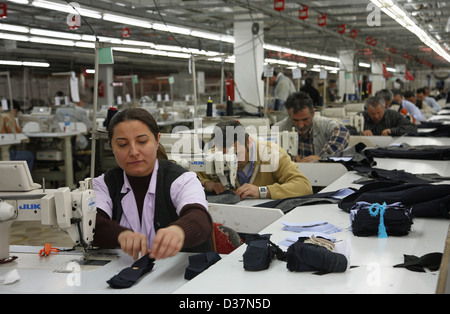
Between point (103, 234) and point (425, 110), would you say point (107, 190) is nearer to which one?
point (103, 234)

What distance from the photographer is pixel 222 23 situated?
1368cm

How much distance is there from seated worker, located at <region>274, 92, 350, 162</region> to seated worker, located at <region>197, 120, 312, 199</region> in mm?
1128

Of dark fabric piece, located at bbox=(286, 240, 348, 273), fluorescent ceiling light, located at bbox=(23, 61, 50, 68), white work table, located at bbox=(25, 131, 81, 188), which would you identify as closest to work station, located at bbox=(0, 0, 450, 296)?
dark fabric piece, located at bbox=(286, 240, 348, 273)

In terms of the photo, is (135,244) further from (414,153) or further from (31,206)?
(414,153)

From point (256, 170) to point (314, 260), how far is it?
1.70 m

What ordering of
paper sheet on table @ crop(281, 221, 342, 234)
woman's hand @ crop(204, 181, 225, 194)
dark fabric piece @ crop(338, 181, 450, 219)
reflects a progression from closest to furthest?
paper sheet on table @ crop(281, 221, 342, 234) < dark fabric piece @ crop(338, 181, 450, 219) < woman's hand @ crop(204, 181, 225, 194)

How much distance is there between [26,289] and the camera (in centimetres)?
170

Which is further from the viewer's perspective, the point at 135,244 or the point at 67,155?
the point at 67,155

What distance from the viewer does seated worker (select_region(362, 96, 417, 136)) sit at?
648 centimetres

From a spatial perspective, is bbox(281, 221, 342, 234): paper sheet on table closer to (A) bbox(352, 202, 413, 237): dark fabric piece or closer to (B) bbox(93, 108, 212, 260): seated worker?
(A) bbox(352, 202, 413, 237): dark fabric piece

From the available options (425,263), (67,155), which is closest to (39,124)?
(67,155)

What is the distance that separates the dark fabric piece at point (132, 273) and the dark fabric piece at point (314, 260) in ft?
→ 1.53
